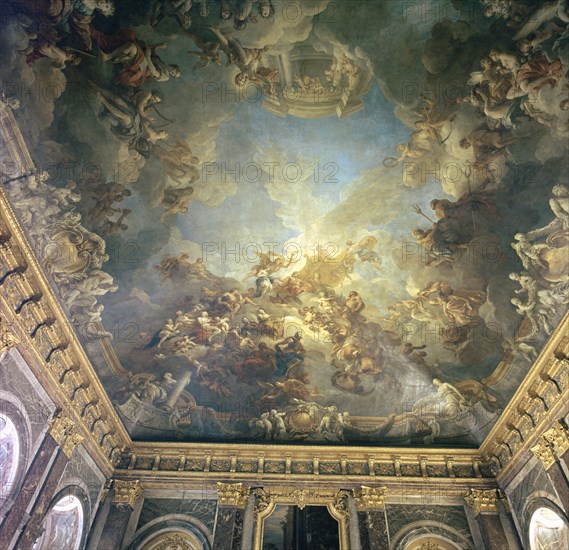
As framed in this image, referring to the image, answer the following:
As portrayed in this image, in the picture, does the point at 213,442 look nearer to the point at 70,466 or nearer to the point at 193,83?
the point at 70,466

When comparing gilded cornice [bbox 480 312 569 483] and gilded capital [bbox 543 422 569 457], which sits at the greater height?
gilded cornice [bbox 480 312 569 483]

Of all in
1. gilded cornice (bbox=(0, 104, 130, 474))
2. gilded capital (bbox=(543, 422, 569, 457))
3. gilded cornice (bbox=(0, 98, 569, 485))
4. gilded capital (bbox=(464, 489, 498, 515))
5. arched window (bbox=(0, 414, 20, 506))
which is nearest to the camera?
gilded cornice (bbox=(0, 104, 130, 474))

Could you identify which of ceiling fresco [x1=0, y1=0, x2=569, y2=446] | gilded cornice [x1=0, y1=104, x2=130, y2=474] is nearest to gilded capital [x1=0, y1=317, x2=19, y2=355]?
gilded cornice [x1=0, y1=104, x2=130, y2=474]

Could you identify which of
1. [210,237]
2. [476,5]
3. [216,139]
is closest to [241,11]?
[216,139]

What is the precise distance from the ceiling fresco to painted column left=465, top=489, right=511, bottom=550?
1.73 metres

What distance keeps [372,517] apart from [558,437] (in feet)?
17.6

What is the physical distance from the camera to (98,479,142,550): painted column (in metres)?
12.9

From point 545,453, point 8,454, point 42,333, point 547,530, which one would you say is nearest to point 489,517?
point 547,530

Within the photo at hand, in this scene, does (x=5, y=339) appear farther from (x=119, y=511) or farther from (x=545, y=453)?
(x=545, y=453)

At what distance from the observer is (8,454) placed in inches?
413

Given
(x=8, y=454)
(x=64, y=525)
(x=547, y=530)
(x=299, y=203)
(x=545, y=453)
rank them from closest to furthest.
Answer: (x=8, y=454), (x=545, y=453), (x=547, y=530), (x=299, y=203), (x=64, y=525)

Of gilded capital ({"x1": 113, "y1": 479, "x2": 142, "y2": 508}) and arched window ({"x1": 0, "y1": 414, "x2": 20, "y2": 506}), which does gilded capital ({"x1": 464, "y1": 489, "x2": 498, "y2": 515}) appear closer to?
gilded capital ({"x1": 113, "y1": 479, "x2": 142, "y2": 508})

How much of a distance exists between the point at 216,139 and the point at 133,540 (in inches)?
430

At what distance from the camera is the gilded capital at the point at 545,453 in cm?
1153
